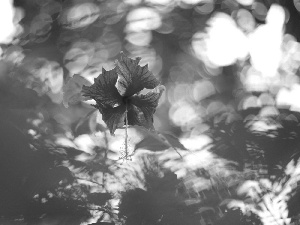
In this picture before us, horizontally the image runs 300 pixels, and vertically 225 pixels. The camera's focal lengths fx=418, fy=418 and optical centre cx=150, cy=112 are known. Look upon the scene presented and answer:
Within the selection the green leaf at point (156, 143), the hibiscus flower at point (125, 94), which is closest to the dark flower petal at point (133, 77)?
the hibiscus flower at point (125, 94)

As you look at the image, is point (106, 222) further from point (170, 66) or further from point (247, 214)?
point (170, 66)

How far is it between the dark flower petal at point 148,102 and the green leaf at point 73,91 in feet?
0.23

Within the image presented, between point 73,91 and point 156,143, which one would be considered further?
point 156,143

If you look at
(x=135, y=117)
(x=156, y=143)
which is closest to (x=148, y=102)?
(x=135, y=117)

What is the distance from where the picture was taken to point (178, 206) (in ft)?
2.04

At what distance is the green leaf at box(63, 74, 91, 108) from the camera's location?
51 centimetres

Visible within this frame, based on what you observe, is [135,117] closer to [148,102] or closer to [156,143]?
[148,102]

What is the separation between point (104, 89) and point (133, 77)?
3 cm

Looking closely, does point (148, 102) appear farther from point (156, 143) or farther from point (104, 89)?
point (156, 143)

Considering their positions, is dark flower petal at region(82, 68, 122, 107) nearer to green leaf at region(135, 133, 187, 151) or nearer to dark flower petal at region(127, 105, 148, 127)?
dark flower petal at region(127, 105, 148, 127)

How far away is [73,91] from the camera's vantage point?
1.70ft

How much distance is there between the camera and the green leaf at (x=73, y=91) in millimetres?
507

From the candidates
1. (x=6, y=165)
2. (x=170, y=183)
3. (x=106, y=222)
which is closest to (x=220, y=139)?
(x=170, y=183)

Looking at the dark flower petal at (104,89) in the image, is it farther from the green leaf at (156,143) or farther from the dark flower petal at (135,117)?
the green leaf at (156,143)
